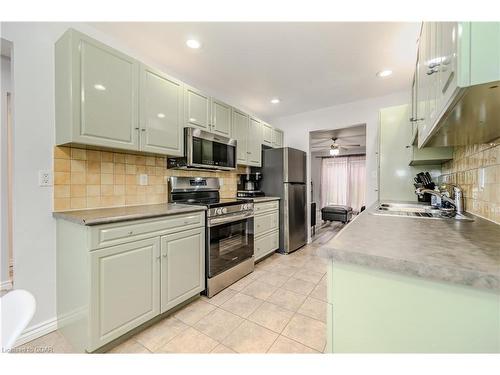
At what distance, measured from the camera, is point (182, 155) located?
2197mm

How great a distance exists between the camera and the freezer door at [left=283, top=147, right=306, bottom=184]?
11.0 feet

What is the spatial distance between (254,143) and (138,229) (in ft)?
7.22

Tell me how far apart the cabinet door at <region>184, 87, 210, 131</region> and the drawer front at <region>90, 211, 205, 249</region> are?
1018 millimetres

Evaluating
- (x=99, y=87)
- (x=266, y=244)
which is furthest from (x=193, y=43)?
(x=266, y=244)

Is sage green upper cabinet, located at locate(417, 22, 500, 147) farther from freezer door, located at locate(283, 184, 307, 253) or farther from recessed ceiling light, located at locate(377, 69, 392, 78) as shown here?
freezer door, located at locate(283, 184, 307, 253)

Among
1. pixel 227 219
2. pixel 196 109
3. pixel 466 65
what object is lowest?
pixel 227 219

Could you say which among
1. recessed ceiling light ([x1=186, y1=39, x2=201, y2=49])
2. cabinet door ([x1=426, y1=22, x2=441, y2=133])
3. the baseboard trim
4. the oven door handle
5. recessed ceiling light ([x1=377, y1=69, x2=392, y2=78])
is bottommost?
the baseboard trim

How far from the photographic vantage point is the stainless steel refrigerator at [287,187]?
335 centimetres

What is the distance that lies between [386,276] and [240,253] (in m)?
1.99

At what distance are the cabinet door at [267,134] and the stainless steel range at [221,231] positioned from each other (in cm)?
119

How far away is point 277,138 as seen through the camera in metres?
3.87

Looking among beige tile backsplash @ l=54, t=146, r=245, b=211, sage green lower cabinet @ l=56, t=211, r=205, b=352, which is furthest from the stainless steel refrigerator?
sage green lower cabinet @ l=56, t=211, r=205, b=352

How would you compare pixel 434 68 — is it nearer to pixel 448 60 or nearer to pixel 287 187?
pixel 448 60
